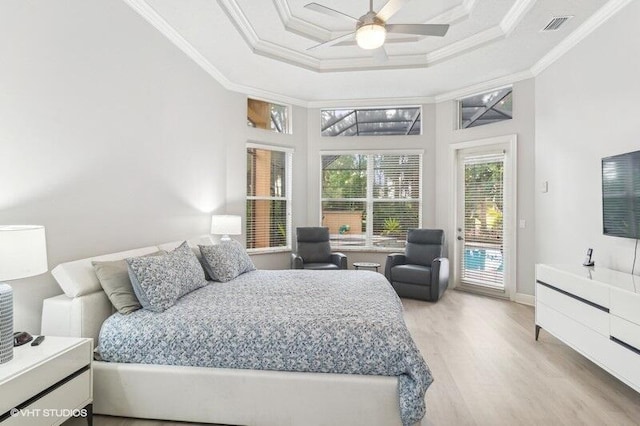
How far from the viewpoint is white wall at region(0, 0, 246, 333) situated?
2.12 m

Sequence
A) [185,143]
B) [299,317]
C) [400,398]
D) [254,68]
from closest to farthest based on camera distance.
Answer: [400,398] → [299,317] → [185,143] → [254,68]

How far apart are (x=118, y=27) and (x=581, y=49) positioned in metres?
4.43

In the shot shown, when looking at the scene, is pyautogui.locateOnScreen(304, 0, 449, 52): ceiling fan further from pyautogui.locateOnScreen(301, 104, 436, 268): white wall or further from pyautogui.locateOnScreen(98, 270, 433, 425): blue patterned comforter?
pyautogui.locateOnScreen(301, 104, 436, 268): white wall

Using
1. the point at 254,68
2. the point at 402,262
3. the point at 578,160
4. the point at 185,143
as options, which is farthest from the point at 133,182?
the point at 578,160

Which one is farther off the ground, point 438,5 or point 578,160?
point 438,5

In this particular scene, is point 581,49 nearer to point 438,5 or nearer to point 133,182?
point 438,5

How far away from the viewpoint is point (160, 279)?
235 centimetres

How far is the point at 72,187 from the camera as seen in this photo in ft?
8.12

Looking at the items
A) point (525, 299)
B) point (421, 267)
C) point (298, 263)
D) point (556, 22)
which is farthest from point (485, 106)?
point (298, 263)

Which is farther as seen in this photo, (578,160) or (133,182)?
(578,160)

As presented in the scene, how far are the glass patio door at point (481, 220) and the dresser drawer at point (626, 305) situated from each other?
8.25ft

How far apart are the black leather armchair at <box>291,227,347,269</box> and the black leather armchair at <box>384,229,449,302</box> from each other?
0.84 metres

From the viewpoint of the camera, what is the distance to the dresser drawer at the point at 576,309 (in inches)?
98.7

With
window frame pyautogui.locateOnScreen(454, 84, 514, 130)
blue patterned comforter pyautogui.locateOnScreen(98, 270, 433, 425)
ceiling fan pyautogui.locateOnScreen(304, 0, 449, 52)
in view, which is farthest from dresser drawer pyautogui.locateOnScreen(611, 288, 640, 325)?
window frame pyautogui.locateOnScreen(454, 84, 514, 130)
